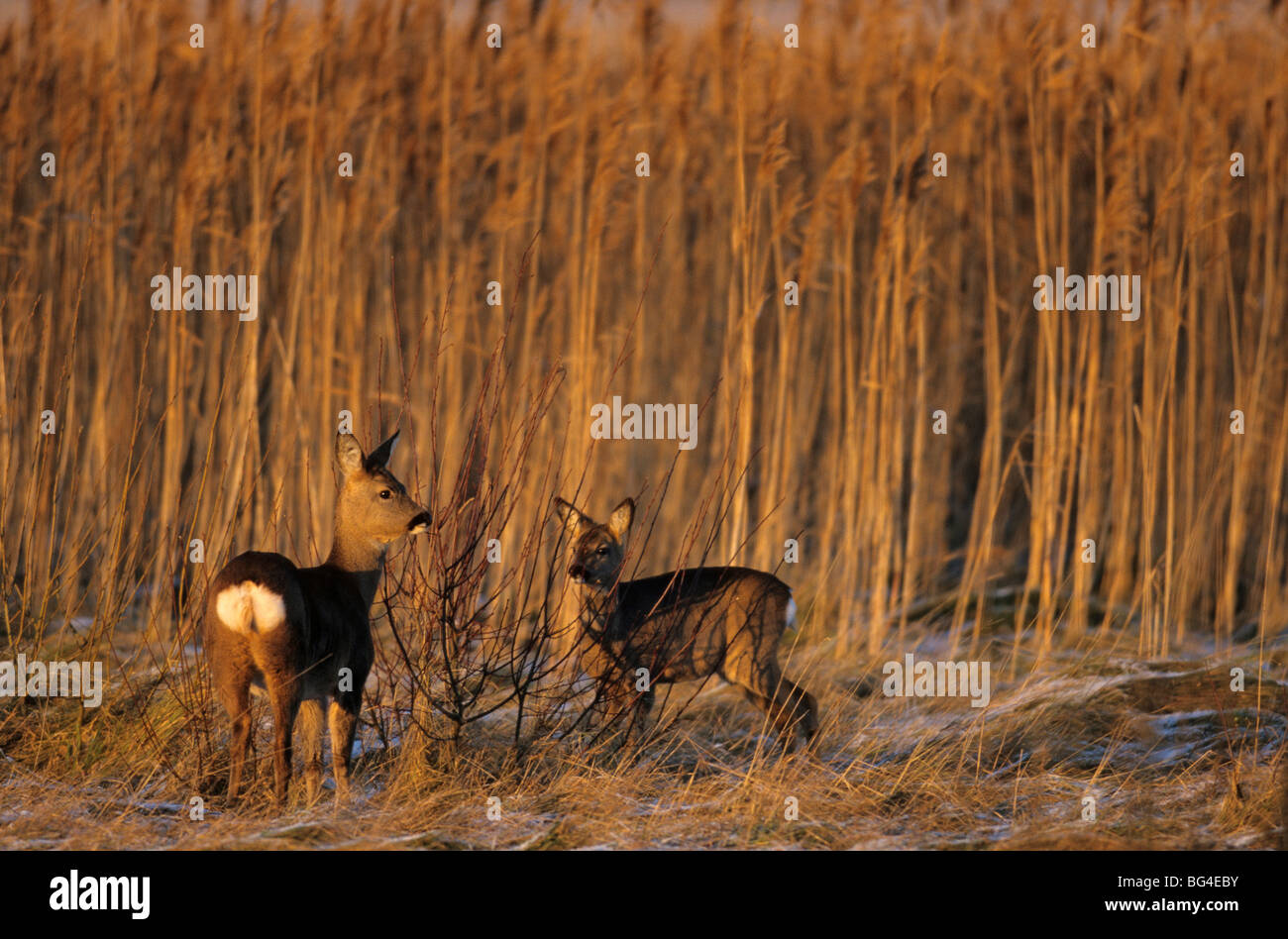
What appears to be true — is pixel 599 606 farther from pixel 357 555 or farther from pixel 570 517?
pixel 357 555

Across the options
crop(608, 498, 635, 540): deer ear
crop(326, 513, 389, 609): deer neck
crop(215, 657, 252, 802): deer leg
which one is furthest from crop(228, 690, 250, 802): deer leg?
crop(608, 498, 635, 540): deer ear

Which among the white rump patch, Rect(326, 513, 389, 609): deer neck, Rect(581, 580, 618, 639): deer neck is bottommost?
Rect(581, 580, 618, 639): deer neck

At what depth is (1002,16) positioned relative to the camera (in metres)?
9.11

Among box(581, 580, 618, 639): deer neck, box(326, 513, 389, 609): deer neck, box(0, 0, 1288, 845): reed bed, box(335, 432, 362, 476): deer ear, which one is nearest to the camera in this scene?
box(335, 432, 362, 476): deer ear

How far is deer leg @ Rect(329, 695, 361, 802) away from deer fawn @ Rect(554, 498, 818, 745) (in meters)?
1.33

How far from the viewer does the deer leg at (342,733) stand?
5219mm

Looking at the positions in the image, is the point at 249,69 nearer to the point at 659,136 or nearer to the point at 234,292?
the point at 234,292

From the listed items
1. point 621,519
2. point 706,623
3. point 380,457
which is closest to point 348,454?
point 380,457

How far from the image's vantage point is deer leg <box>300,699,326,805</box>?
5.19m

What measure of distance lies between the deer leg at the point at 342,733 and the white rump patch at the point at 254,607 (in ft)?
1.79

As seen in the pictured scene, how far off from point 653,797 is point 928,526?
550 cm

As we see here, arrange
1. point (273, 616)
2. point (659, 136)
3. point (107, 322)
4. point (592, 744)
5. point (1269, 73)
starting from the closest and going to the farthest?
point (273, 616) → point (592, 744) → point (107, 322) → point (1269, 73) → point (659, 136)

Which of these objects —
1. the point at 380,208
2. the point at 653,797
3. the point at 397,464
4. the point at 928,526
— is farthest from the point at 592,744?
the point at 928,526

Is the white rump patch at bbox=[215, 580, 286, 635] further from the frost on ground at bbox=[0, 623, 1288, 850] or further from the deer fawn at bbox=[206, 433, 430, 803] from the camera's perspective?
the frost on ground at bbox=[0, 623, 1288, 850]
